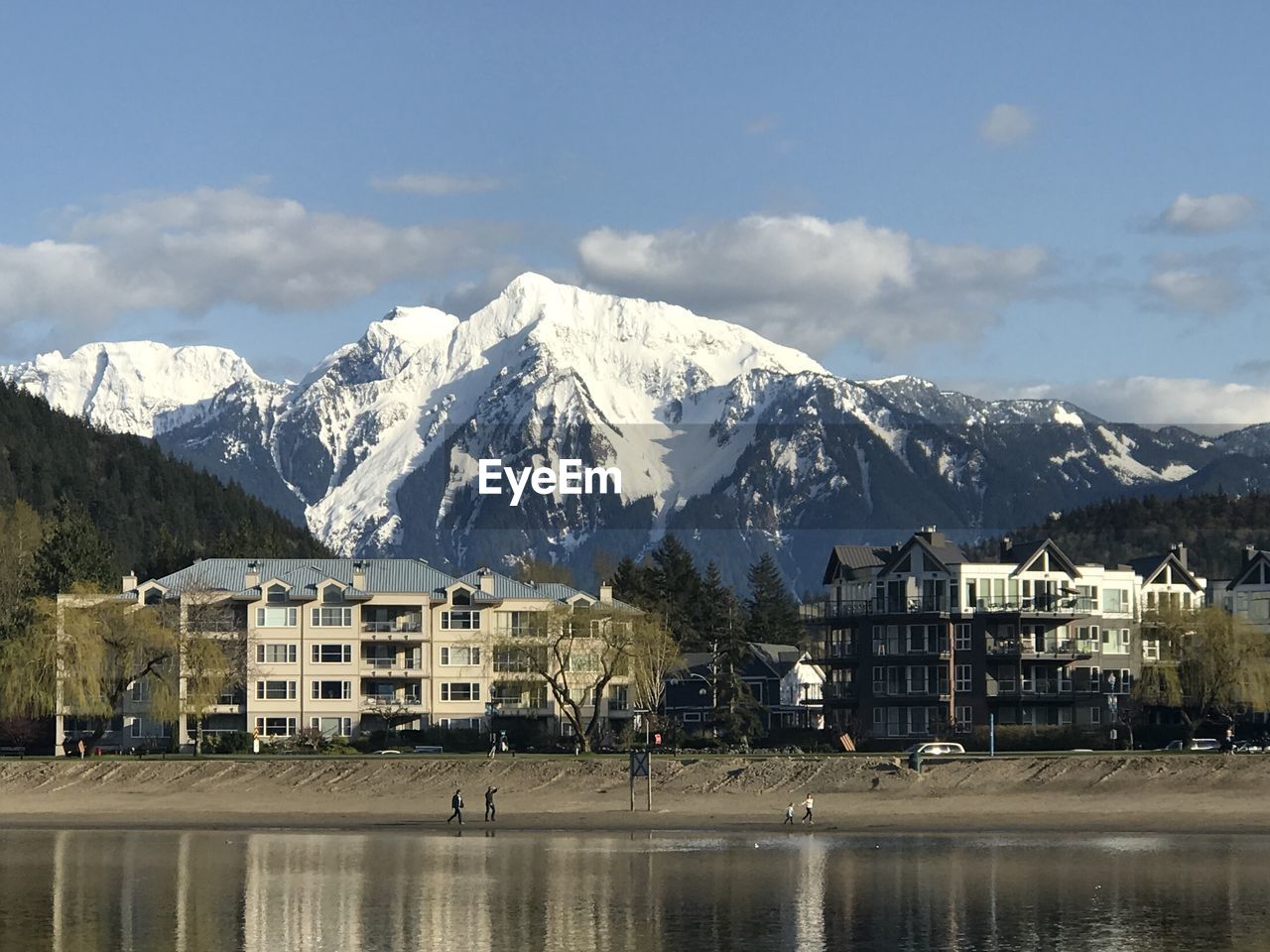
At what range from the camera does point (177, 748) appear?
5463 inches

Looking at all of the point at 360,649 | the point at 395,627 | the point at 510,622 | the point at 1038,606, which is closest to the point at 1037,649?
the point at 1038,606

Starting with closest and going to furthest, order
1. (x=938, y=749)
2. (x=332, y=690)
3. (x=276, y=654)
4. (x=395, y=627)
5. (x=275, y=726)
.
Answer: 1. (x=938, y=749)
2. (x=275, y=726)
3. (x=276, y=654)
4. (x=332, y=690)
5. (x=395, y=627)

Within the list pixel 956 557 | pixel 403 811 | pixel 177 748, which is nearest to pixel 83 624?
pixel 177 748

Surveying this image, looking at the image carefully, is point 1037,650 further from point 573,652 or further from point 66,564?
point 66,564

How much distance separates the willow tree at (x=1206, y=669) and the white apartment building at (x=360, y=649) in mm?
38000

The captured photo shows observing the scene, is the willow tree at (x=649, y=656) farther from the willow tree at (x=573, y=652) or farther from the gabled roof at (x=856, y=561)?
the gabled roof at (x=856, y=561)

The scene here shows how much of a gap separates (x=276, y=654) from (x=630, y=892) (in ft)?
275

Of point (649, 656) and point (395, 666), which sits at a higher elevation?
point (649, 656)

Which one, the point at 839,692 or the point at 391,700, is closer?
the point at 839,692

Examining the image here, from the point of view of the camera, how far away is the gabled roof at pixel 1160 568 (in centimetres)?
16025

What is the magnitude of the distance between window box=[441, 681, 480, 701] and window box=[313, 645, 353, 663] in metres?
7.53

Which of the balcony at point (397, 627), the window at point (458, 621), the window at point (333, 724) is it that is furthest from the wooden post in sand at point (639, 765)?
the window at point (458, 621)

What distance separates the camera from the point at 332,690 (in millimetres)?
154750

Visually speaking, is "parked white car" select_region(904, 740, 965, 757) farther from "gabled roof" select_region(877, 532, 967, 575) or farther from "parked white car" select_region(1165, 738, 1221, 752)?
"gabled roof" select_region(877, 532, 967, 575)
